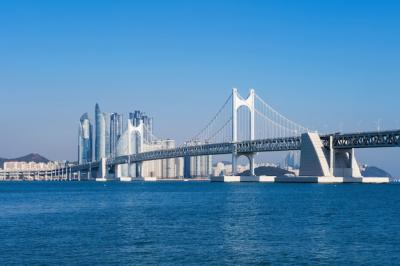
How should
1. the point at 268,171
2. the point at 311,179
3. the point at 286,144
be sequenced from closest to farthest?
the point at 311,179 < the point at 286,144 < the point at 268,171

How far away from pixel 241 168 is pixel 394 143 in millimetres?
117168

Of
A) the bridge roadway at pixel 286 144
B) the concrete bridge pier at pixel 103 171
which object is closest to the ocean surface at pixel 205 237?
the bridge roadway at pixel 286 144

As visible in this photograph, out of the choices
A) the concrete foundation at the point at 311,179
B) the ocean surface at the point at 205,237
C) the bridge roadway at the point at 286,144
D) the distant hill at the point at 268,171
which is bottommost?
the ocean surface at the point at 205,237

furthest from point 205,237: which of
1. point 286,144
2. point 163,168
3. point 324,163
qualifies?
point 163,168

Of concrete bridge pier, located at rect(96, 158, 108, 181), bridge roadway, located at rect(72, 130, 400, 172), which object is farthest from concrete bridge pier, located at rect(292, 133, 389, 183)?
concrete bridge pier, located at rect(96, 158, 108, 181)

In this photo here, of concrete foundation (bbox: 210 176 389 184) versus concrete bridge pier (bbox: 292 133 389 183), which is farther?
concrete bridge pier (bbox: 292 133 389 183)

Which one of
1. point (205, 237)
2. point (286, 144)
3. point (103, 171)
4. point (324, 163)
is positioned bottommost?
point (205, 237)

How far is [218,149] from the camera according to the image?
80.7 meters

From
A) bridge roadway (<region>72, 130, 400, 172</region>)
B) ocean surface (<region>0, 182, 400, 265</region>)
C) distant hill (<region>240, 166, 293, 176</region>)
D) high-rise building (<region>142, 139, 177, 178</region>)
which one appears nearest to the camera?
ocean surface (<region>0, 182, 400, 265</region>)

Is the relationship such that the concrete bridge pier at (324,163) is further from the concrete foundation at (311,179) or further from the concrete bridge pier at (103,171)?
the concrete bridge pier at (103,171)

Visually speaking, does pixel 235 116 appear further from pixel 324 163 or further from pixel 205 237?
pixel 205 237

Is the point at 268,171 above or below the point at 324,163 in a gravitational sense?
below

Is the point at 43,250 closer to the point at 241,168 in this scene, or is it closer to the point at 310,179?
the point at 310,179

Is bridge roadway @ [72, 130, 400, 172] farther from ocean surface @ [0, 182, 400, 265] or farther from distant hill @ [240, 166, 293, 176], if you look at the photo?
distant hill @ [240, 166, 293, 176]
